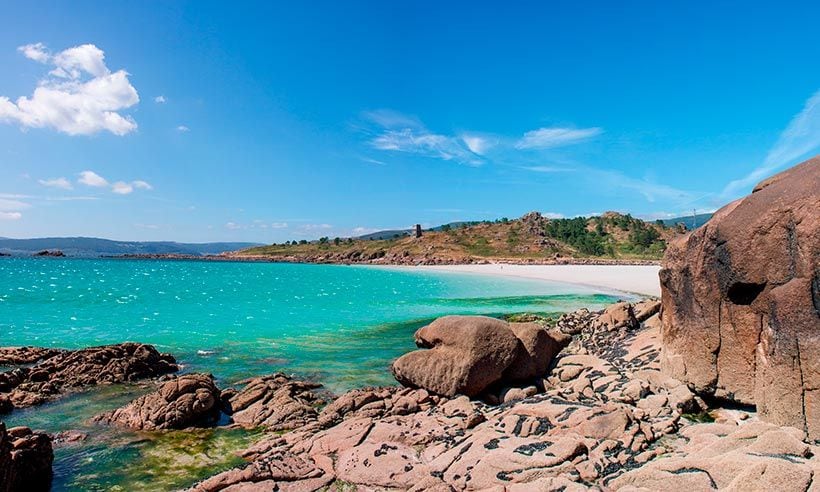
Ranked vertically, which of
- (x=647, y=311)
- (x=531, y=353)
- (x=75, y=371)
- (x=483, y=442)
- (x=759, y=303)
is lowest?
(x=75, y=371)

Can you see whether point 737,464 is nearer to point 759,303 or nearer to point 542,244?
point 759,303

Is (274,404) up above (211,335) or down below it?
above

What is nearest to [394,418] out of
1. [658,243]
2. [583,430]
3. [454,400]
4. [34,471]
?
[454,400]

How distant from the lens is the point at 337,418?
16109 mm

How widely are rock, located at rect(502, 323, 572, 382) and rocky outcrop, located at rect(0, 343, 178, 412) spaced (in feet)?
56.6

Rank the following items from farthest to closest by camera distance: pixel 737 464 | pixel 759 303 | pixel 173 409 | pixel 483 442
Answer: pixel 173 409, pixel 759 303, pixel 483 442, pixel 737 464

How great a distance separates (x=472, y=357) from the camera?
16438mm

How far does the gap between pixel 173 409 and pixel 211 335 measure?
65.6 feet

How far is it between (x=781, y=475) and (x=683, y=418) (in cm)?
483

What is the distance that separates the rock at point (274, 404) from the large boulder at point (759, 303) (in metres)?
12.2

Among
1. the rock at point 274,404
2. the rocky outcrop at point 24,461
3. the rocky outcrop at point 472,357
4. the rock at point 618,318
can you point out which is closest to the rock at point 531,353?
the rocky outcrop at point 472,357

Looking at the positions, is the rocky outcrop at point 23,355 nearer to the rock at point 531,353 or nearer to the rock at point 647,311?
the rock at point 531,353

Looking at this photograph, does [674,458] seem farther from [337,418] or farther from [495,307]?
[495,307]

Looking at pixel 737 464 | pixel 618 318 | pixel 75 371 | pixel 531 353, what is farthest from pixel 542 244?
pixel 737 464
